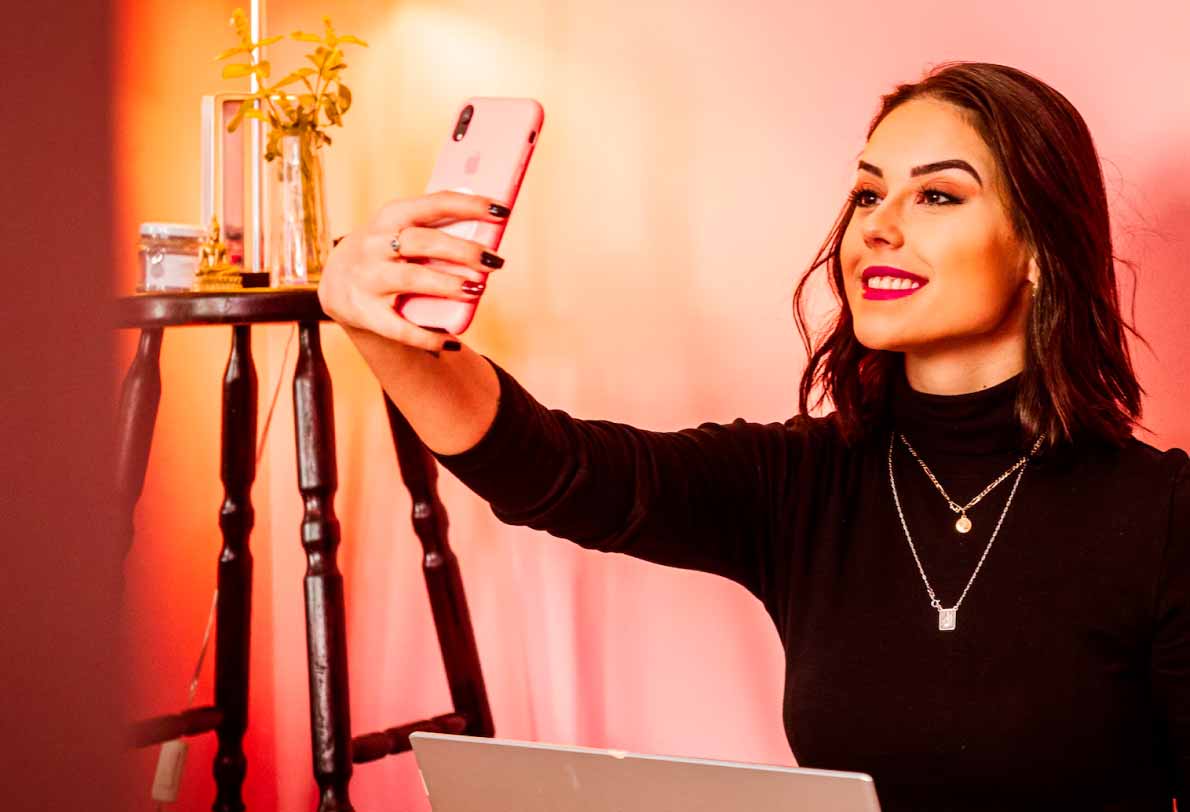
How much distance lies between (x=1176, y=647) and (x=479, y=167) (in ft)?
2.32

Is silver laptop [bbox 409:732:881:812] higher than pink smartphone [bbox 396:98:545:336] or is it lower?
lower

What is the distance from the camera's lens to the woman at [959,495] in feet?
3.61

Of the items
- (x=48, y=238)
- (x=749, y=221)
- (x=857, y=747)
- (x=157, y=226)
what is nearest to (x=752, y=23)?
(x=749, y=221)

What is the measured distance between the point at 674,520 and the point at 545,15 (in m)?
0.92

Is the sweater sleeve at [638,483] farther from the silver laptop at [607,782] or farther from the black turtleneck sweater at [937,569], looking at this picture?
the silver laptop at [607,782]

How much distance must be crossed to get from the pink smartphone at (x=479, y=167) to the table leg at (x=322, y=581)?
698 mm

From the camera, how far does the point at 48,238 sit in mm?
127

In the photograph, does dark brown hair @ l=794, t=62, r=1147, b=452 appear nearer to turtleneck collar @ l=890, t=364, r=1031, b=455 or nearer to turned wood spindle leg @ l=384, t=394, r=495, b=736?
turtleneck collar @ l=890, t=364, r=1031, b=455

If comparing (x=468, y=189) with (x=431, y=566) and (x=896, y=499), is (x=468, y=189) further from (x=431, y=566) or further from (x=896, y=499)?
(x=431, y=566)

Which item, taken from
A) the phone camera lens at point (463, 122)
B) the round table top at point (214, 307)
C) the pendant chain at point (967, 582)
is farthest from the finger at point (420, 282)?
the round table top at point (214, 307)

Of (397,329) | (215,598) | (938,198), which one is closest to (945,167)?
(938,198)

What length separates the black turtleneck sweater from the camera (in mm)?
1100

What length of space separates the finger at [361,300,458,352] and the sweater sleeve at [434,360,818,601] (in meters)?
0.20

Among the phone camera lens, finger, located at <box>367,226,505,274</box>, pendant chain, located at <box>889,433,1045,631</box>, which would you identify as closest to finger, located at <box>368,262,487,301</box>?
finger, located at <box>367,226,505,274</box>
